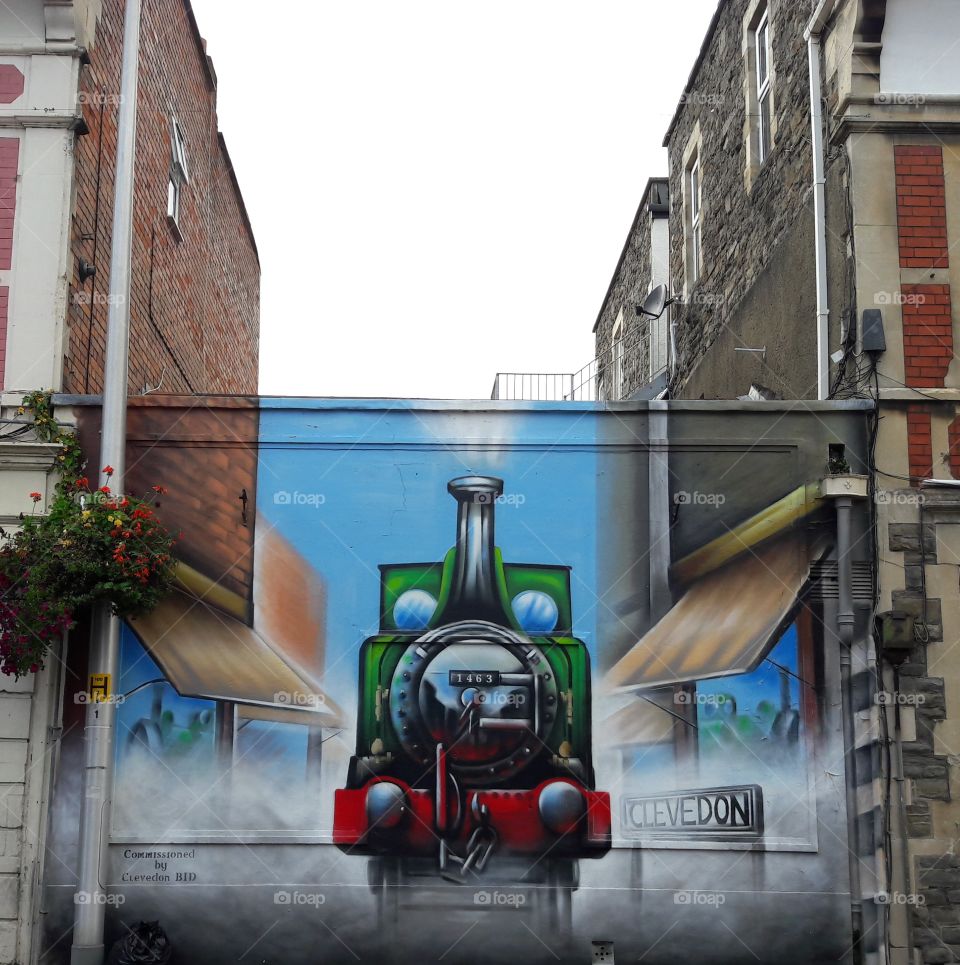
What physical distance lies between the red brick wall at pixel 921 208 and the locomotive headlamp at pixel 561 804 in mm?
5174

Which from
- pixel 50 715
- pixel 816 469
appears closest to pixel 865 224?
pixel 816 469

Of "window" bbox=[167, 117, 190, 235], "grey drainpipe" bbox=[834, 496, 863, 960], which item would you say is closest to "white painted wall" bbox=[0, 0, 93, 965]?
"window" bbox=[167, 117, 190, 235]

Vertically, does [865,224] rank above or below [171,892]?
above

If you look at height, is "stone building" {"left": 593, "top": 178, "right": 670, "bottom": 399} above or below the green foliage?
above

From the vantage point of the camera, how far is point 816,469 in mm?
9922

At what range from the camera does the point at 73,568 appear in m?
8.66

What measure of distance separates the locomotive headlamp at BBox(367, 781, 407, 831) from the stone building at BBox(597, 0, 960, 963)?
3.59m

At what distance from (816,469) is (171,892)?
620cm

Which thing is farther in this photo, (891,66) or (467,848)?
(891,66)

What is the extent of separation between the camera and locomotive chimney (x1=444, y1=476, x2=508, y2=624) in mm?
9734

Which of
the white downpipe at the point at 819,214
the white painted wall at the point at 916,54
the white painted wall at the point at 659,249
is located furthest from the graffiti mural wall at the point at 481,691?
the white painted wall at the point at 659,249

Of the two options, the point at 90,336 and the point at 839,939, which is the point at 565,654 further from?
the point at 90,336

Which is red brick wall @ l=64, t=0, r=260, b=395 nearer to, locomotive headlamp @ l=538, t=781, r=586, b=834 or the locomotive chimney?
the locomotive chimney

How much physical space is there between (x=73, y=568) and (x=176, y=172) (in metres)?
7.56
